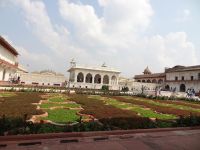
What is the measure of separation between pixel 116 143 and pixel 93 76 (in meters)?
51.7

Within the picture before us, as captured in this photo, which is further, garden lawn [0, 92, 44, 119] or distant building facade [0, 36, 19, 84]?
distant building facade [0, 36, 19, 84]

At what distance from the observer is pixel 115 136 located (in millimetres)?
6734

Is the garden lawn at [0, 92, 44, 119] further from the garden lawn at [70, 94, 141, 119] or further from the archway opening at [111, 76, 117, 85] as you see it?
the archway opening at [111, 76, 117, 85]

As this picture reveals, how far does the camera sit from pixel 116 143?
6.04 metres

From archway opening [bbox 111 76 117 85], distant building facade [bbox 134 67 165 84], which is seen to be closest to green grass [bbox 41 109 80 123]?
archway opening [bbox 111 76 117 85]

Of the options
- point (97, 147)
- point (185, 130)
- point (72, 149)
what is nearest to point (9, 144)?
point (72, 149)

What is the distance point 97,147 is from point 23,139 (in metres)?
2.04

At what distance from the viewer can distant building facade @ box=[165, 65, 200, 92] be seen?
6194 centimetres

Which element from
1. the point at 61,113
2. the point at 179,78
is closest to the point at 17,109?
the point at 61,113

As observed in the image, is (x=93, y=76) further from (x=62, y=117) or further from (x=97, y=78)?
(x=62, y=117)

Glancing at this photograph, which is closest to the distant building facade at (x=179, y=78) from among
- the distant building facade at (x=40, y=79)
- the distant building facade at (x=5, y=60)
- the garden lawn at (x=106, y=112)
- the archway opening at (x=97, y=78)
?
the archway opening at (x=97, y=78)

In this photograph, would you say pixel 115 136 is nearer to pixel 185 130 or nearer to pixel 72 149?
pixel 72 149

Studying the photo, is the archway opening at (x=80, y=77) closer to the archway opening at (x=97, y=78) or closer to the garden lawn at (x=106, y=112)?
the archway opening at (x=97, y=78)

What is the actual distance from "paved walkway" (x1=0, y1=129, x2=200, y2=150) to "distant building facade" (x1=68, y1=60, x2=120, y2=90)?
4713 cm
